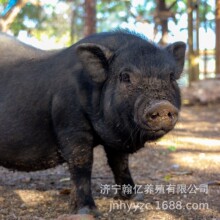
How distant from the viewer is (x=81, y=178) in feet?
12.0

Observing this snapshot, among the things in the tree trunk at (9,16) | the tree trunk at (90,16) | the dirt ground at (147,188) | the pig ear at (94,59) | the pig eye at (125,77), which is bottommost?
the dirt ground at (147,188)

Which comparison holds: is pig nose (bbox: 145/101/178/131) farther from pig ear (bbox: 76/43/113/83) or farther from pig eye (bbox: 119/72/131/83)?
pig ear (bbox: 76/43/113/83)

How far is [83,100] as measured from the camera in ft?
11.7

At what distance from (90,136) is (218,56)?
9477 mm

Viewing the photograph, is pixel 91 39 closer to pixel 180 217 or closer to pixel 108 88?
pixel 108 88

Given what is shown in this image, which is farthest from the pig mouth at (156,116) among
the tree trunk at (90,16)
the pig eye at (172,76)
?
the tree trunk at (90,16)

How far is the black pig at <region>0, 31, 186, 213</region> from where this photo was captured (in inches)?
128

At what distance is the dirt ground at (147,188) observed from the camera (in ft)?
12.4

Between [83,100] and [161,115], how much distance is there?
817 millimetres

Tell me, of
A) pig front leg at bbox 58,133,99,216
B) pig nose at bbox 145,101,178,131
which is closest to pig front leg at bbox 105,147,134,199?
pig front leg at bbox 58,133,99,216

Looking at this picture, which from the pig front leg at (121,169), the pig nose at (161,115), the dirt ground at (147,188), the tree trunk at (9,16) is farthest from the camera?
the tree trunk at (9,16)

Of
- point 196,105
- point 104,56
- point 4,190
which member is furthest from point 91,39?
point 196,105

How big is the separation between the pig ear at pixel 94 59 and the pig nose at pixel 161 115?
0.65 m

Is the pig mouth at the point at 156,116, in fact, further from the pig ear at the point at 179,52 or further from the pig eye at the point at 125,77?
the pig ear at the point at 179,52
